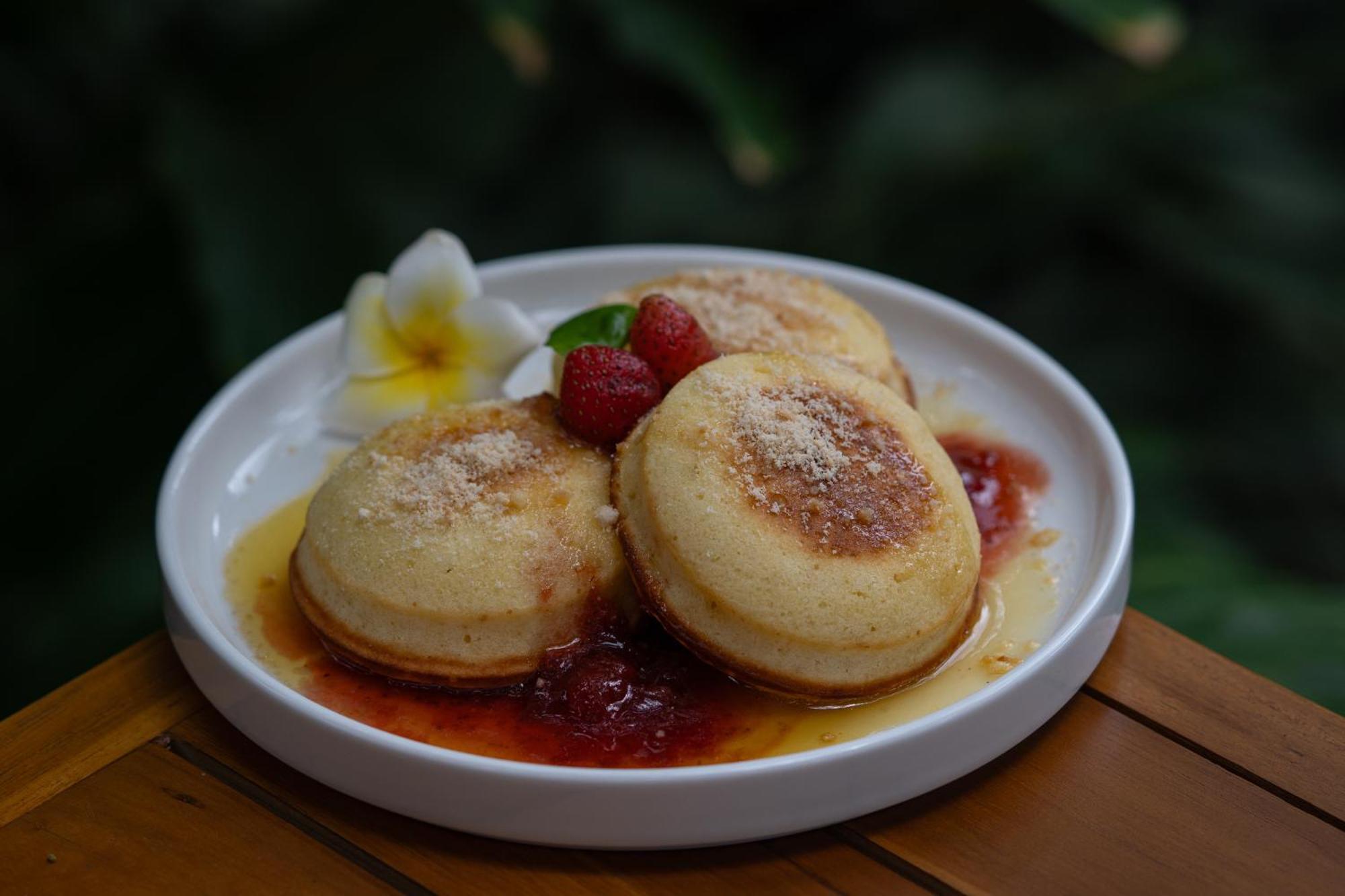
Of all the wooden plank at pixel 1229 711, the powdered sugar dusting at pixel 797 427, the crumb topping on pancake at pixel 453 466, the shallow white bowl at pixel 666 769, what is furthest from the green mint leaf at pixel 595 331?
the wooden plank at pixel 1229 711

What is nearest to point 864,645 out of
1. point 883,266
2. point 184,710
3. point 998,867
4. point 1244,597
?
point 998,867

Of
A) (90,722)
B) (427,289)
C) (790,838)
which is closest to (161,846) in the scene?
(90,722)

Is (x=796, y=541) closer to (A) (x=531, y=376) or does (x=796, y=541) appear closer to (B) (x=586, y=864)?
(B) (x=586, y=864)

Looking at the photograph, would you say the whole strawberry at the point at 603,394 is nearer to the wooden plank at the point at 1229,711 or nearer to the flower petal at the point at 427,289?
the flower petal at the point at 427,289

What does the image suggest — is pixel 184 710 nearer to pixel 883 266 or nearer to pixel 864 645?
pixel 864 645

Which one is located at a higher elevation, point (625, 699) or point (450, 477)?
point (450, 477)

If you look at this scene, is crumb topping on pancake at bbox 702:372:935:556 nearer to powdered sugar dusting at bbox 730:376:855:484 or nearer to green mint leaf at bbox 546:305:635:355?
powdered sugar dusting at bbox 730:376:855:484
